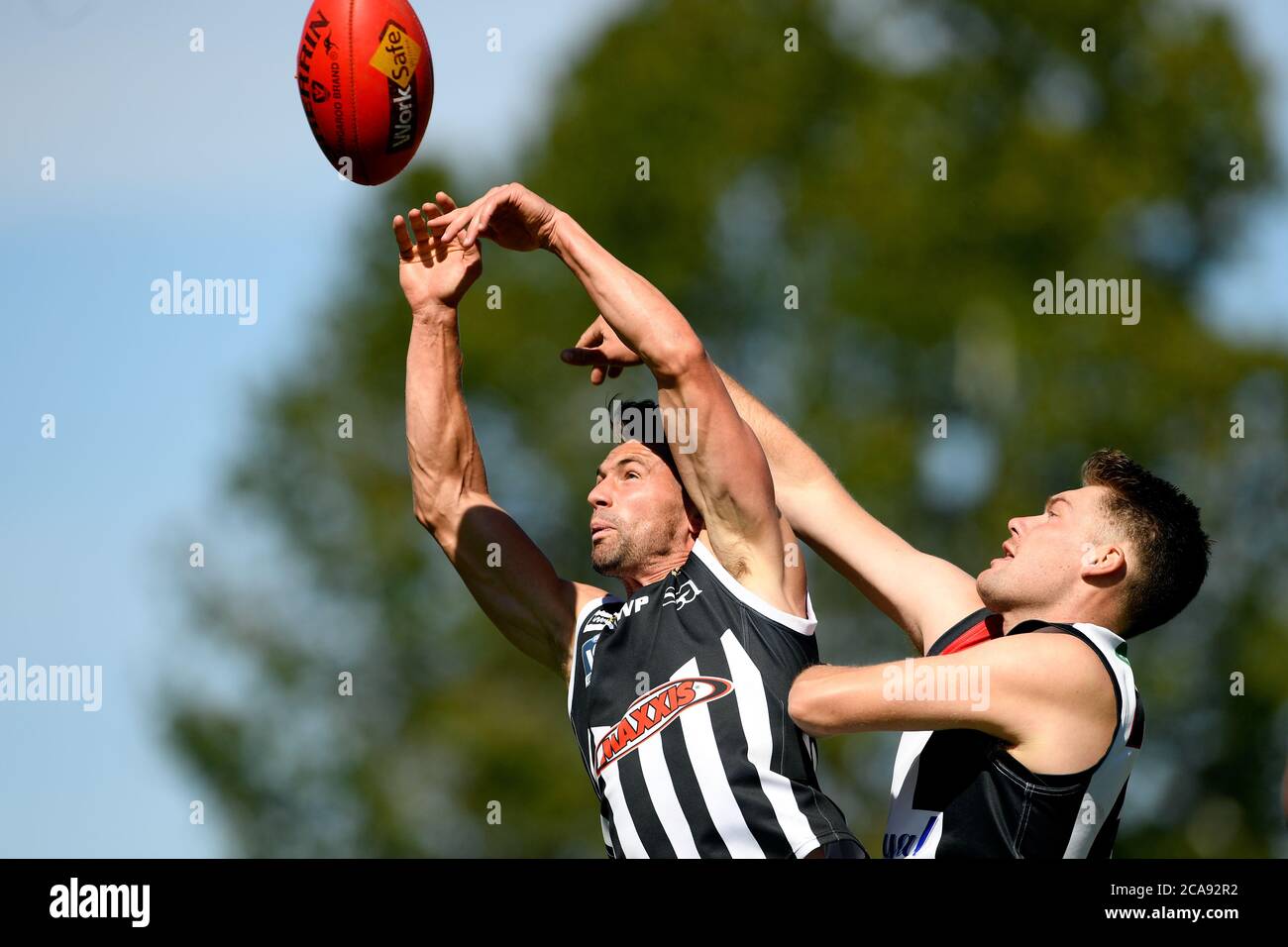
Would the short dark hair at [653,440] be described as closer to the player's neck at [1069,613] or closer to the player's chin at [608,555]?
the player's chin at [608,555]

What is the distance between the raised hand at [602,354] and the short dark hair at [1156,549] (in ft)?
5.50

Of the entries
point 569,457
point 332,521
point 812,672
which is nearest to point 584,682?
point 812,672

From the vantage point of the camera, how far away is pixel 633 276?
524 cm

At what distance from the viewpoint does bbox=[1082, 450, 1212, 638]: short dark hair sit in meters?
5.10

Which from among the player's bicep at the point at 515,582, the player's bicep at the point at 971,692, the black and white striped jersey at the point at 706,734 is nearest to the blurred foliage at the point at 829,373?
the player's bicep at the point at 515,582

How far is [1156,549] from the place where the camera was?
5098mm

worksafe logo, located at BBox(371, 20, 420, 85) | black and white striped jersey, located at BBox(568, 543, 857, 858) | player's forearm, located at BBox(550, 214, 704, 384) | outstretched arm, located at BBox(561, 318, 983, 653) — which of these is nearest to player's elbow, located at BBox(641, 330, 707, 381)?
player's forearm, located at BBox(550, 214, 704, 384)

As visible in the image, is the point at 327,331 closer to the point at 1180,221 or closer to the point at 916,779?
the point at 1180,221

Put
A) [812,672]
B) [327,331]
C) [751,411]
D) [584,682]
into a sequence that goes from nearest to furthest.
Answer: [812,672] → [584,682] → [751,411] → [327,331]

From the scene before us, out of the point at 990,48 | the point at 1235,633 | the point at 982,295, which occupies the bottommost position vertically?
the point at 1235,633

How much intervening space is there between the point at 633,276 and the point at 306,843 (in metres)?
14.0

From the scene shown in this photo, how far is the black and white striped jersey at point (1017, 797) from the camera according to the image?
4.77 m

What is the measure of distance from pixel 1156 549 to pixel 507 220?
2.20 metres

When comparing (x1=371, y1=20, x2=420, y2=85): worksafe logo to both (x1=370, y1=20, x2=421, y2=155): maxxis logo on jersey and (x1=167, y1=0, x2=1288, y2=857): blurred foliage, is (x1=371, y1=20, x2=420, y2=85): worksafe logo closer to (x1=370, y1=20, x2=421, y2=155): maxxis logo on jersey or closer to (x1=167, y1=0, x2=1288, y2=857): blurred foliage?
(x1=370, y1=20, x2=421, y2=155): maxxis logo on jersey
